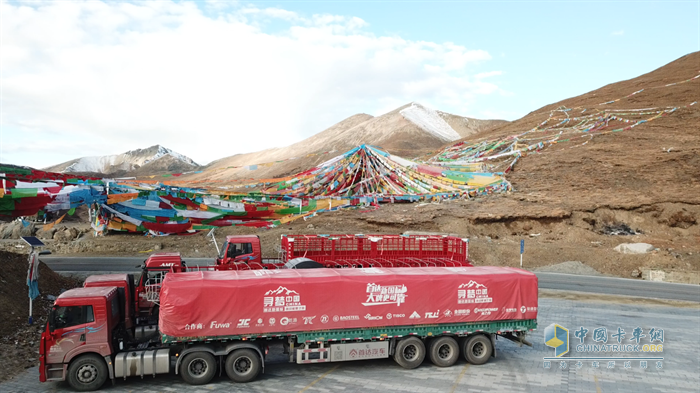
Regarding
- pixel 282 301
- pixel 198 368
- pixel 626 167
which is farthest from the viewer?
pixel 626 167

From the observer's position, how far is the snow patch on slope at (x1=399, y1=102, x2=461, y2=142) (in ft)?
360

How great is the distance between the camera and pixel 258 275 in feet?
40.0

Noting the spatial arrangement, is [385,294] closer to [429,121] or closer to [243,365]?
[243,365]

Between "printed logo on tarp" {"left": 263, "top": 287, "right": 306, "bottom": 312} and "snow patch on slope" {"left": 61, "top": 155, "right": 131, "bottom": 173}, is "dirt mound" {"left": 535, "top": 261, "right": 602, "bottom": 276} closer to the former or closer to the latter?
"printed logo on tarp" {"left": 263, "top": 287, "right": 306, "bottom": 312}

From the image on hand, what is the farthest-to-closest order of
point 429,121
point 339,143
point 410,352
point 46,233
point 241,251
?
1. point 429,121
2. point 339,143
3. point 46,233
4. point 241,251
5. point 410,352

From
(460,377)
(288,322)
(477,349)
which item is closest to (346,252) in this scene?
(477,349)

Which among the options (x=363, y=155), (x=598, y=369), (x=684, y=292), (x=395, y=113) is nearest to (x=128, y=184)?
(x=363, y=155)

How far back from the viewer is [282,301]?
11750 millimetres

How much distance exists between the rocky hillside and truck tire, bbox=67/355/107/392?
107 m

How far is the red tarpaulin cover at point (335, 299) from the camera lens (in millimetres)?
11266

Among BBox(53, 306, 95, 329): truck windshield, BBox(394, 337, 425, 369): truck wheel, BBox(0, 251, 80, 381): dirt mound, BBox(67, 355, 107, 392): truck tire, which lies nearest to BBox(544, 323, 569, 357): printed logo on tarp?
BBox(394, 337, 425, 369): truck wheel

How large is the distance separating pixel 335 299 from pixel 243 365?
278 centimetres

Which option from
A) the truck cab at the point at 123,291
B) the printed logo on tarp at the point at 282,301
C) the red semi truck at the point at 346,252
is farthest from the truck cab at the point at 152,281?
the printed logo on tarp at the point at 282,301

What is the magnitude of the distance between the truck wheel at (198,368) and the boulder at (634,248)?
30.7 meters
